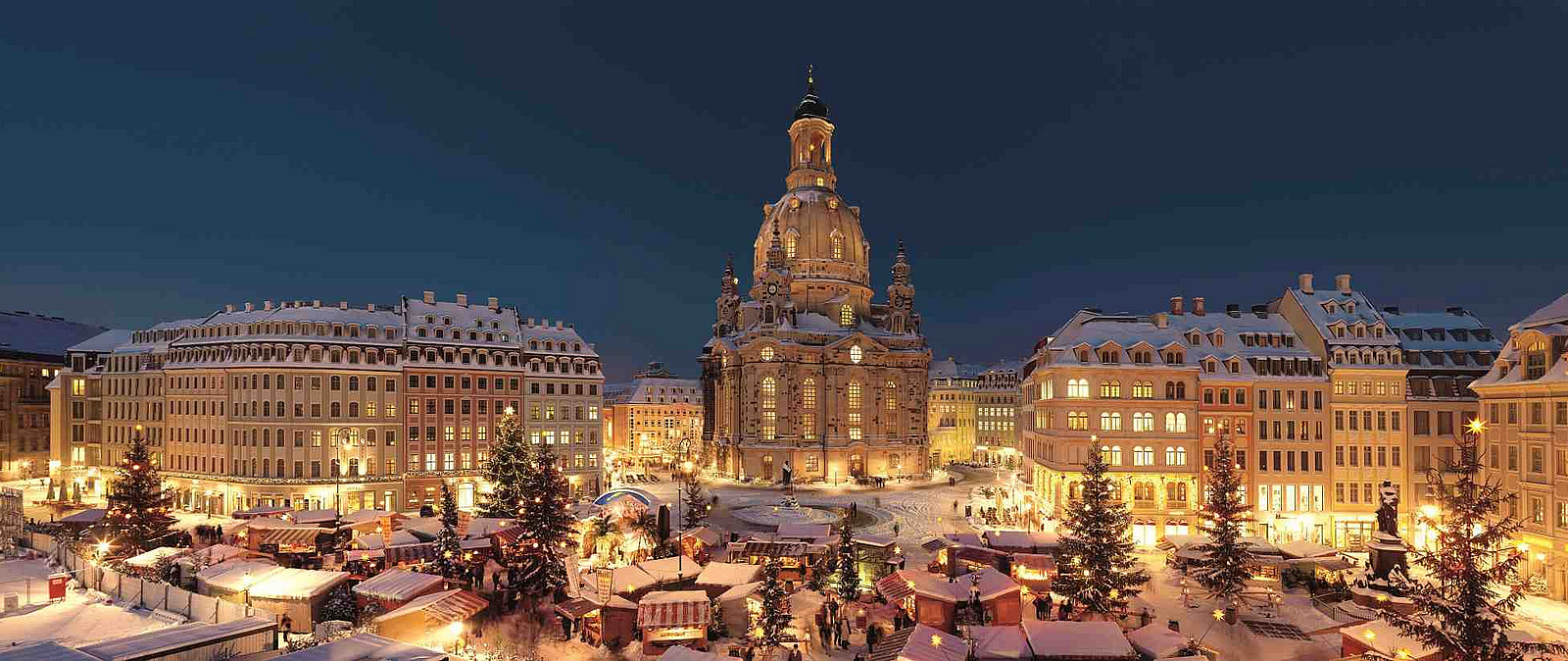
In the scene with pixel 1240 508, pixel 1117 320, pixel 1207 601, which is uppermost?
pixel 1117 320

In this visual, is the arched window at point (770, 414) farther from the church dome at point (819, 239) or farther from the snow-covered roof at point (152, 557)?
the snow-covered roof at point (152, 557)

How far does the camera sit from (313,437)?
67.0 metres

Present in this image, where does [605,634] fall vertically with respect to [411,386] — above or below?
below

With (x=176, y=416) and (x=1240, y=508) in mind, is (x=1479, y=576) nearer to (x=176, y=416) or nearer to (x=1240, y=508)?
(x=1240, y=508)

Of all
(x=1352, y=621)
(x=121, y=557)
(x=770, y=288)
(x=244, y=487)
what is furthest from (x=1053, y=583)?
(x=770, y=288)

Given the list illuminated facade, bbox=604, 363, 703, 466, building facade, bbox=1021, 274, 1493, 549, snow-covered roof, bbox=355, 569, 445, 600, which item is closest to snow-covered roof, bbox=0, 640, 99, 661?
snow-covered roof, bbox=355, 569, 445, 600

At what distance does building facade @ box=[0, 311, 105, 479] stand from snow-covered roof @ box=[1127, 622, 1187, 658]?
10673cm

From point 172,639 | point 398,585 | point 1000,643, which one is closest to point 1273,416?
point 1000,643

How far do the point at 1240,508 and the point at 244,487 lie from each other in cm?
7069

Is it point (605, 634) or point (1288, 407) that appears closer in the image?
point (605, 634)

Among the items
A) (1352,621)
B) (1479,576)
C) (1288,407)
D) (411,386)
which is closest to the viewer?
(1479,576)

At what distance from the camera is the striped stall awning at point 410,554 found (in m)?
44.8

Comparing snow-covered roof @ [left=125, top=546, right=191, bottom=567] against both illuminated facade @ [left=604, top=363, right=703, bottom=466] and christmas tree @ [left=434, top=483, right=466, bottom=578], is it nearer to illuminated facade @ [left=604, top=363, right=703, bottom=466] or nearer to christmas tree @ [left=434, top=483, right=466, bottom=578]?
christmas tree @ [left=434, top=483, right=466, bottom=578]

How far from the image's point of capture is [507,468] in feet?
174
